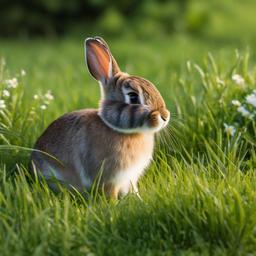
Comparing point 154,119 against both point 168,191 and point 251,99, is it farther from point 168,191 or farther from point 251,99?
point 251,99

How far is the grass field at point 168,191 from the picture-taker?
11.7 ft

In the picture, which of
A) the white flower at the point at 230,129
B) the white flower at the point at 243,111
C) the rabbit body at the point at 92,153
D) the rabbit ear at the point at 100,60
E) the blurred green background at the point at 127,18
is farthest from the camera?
the blurred green background at the point at 127,18

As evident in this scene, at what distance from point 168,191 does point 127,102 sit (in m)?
0.59

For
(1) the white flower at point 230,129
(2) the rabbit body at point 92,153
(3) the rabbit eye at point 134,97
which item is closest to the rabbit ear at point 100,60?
(2) the rabbit body at point 92,153

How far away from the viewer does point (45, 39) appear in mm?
12055

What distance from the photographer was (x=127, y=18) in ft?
38.2

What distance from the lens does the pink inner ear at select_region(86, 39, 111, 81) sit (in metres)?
4.50

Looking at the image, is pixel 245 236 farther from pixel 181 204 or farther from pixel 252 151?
pixel 252 151

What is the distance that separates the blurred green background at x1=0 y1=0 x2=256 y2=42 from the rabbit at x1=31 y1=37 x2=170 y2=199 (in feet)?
22.5

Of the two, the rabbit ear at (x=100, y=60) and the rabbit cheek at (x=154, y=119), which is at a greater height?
the rabbit ear at (x=100, y=60)

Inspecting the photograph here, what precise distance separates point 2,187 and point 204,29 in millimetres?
7879

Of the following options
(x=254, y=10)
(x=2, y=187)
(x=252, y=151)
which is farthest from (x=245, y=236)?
(x=254, y=10)

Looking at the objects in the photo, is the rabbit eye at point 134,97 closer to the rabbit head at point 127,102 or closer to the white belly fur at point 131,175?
the rabbit head at point 127,102

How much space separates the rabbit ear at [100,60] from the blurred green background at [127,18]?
6.80 meters
